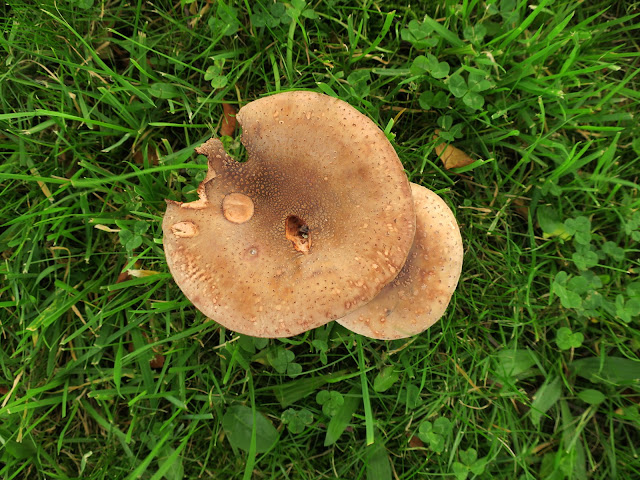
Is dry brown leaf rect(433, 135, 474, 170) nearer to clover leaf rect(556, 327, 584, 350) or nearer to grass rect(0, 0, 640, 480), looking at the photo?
grass rect(0, 0, 640, 480)

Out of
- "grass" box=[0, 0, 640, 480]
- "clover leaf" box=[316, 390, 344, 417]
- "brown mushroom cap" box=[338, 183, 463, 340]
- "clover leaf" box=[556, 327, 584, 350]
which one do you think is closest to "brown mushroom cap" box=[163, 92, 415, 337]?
"brown mushroom cap" box=[338, 183, 463, 340]

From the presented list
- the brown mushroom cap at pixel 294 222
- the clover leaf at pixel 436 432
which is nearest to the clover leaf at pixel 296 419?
the clover leaf at pixel 436 432

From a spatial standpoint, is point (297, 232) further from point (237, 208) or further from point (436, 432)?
point (436, 432)

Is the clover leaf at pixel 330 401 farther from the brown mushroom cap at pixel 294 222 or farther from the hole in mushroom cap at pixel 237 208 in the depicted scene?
the hole in mushroom cap at pixel 237 208

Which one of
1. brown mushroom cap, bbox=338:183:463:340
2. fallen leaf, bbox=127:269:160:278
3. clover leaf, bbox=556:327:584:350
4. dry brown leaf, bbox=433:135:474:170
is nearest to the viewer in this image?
brown mushroom cap, bbox=338:183:463:340

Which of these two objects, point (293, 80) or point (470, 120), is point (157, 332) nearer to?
point (293, 80)

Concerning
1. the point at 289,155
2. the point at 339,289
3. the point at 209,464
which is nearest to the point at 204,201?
the point at 289,155
